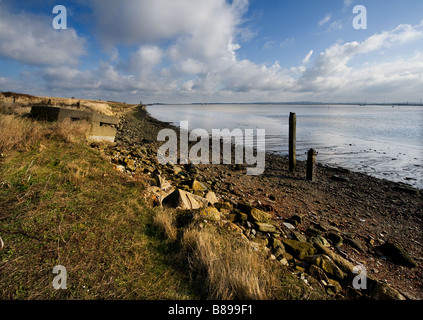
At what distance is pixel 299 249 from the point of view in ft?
14.0

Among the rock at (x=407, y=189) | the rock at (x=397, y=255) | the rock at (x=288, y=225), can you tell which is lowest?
the rock at (x=397, y=255)

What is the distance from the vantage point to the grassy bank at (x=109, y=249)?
249 cm

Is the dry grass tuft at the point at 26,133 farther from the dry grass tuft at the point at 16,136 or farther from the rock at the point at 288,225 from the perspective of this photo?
the rock at the point at 288,225

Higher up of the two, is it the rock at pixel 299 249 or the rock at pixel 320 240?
the rock at pixel 299 249

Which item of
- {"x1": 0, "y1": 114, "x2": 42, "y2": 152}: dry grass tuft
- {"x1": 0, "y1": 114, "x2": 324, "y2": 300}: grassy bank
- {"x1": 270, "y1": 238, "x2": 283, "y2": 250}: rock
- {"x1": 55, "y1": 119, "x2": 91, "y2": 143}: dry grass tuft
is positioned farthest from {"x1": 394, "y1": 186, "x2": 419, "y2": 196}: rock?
{"x1": 0, "y1": 114, "x2": 42, "y2": 152}: dry grass tuft

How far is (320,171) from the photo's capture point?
39.6ft

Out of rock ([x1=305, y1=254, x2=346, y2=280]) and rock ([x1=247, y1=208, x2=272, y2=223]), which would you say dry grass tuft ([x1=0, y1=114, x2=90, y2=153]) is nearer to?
rock ([x1=247, y1=208, x2=272, y2=223])

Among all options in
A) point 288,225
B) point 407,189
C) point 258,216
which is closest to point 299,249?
point 258,216

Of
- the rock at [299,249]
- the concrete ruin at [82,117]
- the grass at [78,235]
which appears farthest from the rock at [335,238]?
the concrete ruin at [82,117]

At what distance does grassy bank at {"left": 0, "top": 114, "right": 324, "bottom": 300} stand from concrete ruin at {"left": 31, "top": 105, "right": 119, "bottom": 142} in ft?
15.6

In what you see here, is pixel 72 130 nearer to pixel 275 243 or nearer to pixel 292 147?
pixel 275 243

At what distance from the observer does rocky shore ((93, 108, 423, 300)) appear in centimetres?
384

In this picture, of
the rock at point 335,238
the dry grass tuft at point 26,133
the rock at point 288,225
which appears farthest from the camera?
the rock at point 288,225

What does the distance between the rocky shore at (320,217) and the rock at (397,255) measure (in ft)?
0.06
